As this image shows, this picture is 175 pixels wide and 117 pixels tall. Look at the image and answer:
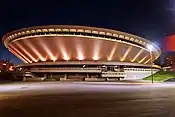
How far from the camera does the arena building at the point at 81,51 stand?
5366 cm

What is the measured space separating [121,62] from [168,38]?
36.3 m

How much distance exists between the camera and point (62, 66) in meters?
56.3

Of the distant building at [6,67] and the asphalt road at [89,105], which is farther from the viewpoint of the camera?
the distant building at [6,67]

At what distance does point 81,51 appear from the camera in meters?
58.6

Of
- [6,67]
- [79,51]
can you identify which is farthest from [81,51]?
[6,67]

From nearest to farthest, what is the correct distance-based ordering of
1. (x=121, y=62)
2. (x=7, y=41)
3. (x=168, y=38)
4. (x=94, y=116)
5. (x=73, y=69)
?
(x=94, y=116) → (x=73, y=69) → (x=121, y=62) → (x=7, y=41) → (x=168, y=38)

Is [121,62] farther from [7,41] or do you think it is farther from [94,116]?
[94,116]

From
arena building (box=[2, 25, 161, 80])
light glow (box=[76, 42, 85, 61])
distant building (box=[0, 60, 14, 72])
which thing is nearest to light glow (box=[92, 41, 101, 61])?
arena building (box=[2, 25, 161, 80])

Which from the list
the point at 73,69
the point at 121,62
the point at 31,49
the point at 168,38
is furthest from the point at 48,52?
the point at 168,38

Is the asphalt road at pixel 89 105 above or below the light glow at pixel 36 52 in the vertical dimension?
below

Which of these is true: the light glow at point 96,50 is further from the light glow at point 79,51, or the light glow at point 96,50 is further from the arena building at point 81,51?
the light glow at point 79,51

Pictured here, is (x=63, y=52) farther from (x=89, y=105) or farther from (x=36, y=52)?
(x=89, y=105)

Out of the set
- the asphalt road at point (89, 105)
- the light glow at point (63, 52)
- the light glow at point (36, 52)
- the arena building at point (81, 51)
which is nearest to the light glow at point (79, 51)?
the arena building at point (81, 51)

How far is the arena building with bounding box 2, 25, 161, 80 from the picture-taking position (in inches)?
2112
